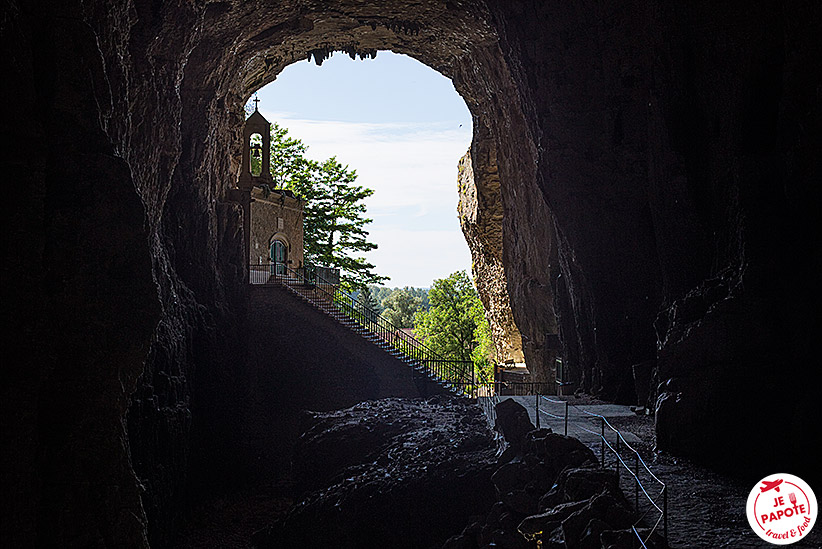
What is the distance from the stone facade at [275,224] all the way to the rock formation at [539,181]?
7.08 meters

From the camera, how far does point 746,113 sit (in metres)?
9.07

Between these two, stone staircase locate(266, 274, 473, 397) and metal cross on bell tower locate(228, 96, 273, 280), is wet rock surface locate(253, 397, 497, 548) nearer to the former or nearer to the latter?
stone staircase locate(266, 274, 473, 397)

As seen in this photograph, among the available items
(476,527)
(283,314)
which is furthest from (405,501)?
(283,314)

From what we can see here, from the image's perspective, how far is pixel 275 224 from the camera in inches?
1127

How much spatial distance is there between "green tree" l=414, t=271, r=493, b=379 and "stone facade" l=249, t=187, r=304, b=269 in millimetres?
13832

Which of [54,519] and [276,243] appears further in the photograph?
[276,243]

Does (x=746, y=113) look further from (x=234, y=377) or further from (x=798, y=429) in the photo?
(x=234, y=377)

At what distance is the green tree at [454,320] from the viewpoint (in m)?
41.8

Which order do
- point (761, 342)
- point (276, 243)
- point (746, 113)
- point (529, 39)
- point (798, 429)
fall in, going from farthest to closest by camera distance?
point (276, 243) < point (529, 39) < point (746, 113) < point (761, 342) < point (798, 429)

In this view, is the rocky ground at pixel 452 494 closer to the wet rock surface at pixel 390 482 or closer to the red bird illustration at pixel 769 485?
the wet rock surface at pixel 390 482

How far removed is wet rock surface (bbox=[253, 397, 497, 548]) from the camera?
37.6 feet

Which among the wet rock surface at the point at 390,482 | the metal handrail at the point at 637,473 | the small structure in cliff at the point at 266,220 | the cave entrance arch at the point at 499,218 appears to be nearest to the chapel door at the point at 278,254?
the small structure in cliff at the point at 266,220

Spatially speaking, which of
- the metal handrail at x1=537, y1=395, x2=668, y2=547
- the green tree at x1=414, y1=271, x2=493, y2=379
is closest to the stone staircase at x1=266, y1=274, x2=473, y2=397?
the metal handrail at x1=537, y1=395, x2=668, y2=547

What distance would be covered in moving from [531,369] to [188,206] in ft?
43.1
